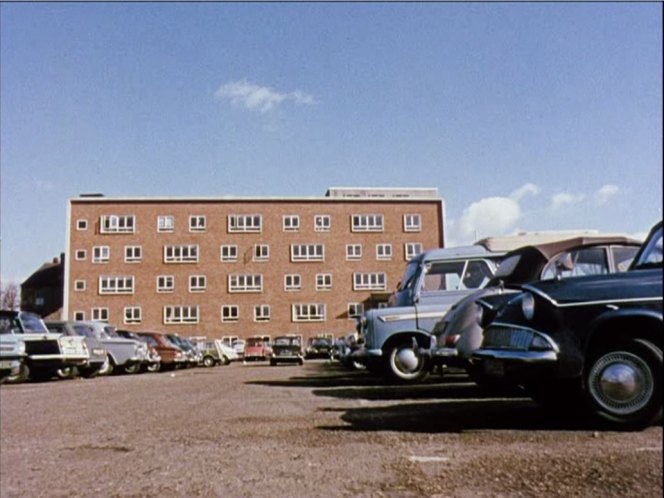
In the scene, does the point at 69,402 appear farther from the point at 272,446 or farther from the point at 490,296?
the point at 490,296

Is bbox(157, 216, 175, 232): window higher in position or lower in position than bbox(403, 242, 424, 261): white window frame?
higher

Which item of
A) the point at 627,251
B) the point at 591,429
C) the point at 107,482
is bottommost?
the point at 107,482

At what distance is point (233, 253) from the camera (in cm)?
9069

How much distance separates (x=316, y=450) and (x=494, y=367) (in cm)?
740

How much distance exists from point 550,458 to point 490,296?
2.08ft

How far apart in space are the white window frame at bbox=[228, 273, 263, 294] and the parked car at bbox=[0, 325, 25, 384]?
67418 millimetres

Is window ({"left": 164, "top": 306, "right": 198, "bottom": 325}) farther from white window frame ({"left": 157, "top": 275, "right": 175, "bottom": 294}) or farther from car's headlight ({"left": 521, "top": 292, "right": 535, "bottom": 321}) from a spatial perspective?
car's headlight ({"left": 521, "top": 292, "right": 535, "bottom": 321})

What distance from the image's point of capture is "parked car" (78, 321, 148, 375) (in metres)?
31.0

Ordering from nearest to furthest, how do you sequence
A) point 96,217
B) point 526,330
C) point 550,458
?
1. point 526,330
2. point 550,458
3. point 96,217

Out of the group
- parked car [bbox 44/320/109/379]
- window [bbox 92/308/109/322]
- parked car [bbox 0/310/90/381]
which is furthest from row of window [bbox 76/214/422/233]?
parked car [bbox 0/310/90/381]

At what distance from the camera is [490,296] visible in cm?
217

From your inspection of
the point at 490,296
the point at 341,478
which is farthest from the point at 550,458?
the point at 341,478

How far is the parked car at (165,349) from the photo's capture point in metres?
38.9

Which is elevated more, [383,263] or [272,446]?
[383,263]
